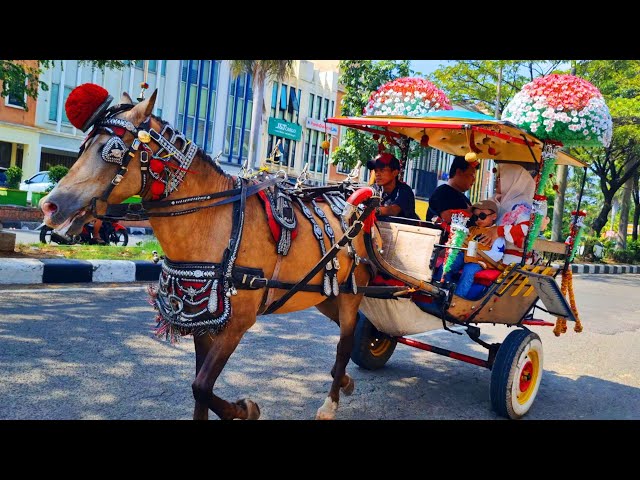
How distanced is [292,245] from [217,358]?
78cm

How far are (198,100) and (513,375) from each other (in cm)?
2726

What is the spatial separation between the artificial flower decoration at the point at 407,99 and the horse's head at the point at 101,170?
2.48 m

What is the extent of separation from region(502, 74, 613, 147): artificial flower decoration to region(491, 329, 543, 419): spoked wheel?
148 cm

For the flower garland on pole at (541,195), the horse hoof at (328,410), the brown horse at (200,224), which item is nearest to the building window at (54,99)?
the flower garland on pole at (541,195)

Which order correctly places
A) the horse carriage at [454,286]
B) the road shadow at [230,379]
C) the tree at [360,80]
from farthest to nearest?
1. the tree at [360,80]
2. the horse carriage at [454,286]
3. the road shadow at [230,379]

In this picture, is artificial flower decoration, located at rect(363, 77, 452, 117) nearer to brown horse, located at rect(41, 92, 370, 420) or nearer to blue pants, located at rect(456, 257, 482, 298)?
blue pants, located at rect(456, 257, 482, 298)

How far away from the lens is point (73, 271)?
26.3 ft

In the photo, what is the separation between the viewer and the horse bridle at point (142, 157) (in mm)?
2885

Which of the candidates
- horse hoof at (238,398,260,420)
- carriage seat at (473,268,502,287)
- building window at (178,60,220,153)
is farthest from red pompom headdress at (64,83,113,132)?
building window at (178,60,220,153)

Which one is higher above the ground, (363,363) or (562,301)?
(562,301)

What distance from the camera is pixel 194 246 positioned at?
3148 millimetres

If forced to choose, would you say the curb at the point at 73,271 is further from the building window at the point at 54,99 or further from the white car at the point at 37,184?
the building window at the point at 54,99
